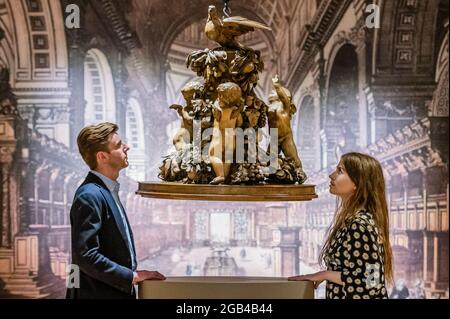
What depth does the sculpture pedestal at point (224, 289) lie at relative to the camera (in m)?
2.76

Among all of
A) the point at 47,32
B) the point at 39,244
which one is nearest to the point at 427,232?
the point at 39,244

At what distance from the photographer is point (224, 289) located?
2.78m

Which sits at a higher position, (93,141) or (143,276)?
(93,141)

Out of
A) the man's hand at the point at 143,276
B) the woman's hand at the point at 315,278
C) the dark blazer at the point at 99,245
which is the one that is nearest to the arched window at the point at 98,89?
the dark blazer at the point at 99,245

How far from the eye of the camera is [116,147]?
9.34ft

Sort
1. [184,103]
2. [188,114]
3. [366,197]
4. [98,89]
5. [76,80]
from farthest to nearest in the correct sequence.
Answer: [98,89] < [76,80] < [184,103] < [188,114] < [366,197]

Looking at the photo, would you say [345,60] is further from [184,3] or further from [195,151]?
[195,151]

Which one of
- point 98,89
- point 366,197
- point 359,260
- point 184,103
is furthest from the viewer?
point 98,89

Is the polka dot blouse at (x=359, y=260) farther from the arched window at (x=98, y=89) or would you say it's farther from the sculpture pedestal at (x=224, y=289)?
the arched window at (x=98, y=89)

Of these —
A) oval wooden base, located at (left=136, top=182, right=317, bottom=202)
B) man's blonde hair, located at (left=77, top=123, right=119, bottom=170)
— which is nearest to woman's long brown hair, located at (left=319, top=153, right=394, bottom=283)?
oval wooden base, located at (left=136, top=182, right=317, bottom=202)

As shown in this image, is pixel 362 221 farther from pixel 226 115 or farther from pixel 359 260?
pixel 226 115

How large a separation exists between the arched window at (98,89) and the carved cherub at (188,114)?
225 cm

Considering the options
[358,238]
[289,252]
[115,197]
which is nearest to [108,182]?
[115,197]

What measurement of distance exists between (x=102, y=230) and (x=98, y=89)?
3.28 m
